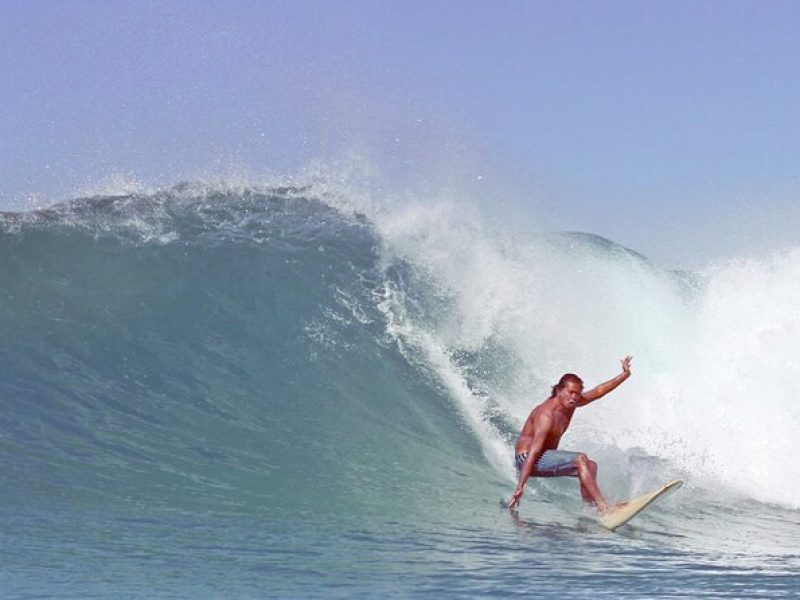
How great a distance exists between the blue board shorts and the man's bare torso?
0.08 meters

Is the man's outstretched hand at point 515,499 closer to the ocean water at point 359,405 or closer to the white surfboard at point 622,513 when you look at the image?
the ocean water at point 359,405

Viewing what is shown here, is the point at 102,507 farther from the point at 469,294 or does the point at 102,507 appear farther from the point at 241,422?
the point at 469,294

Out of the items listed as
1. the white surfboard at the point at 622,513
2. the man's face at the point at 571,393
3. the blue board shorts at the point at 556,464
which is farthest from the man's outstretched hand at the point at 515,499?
the man's face at the point at 571,393

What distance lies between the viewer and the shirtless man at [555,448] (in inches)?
311

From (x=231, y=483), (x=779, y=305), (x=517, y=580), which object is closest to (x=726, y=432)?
(x=779, y=305)

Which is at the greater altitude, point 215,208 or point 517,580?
point 215,208

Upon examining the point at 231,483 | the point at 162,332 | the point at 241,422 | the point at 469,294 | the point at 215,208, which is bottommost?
the point at 231,483

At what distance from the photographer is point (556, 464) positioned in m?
8.03

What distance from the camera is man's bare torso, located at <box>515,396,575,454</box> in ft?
26.8

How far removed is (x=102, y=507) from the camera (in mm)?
6883

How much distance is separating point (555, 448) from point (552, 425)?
205 millimetres

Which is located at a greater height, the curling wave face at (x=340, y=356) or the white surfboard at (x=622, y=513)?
the curling wave face at (x=340, y=356)

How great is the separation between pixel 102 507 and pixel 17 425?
7.76 feet

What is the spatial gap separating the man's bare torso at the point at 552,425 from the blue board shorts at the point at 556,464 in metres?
0.08
